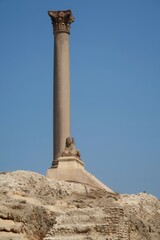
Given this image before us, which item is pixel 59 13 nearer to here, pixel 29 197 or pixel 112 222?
pixel 29 197

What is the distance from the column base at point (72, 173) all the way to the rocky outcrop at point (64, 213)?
1.70 m

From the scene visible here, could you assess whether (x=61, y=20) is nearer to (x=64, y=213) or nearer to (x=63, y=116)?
(x=63, y=116)

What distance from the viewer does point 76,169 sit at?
25.3 metres

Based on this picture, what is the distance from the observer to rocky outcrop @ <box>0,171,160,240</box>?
569 inches

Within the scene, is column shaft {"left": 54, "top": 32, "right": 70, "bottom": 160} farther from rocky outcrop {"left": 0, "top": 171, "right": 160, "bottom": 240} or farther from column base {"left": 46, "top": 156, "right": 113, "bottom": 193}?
rocky outcrop {"left": 0, "top": 171, "right": 160, "bottom": 240}

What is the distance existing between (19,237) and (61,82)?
55.9 ft

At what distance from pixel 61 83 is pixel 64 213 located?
1476 centimetres

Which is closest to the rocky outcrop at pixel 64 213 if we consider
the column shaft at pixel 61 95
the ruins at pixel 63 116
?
the ruins at pixel 63 116

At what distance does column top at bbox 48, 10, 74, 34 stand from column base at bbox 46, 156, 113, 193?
8726 millimetres

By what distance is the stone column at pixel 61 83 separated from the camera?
97.7 feet

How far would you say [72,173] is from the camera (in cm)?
2525

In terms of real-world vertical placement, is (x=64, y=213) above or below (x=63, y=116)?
below

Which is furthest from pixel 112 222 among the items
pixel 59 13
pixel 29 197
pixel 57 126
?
pixel 59 13

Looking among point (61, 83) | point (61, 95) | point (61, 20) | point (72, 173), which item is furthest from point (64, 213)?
point (61, 20)
